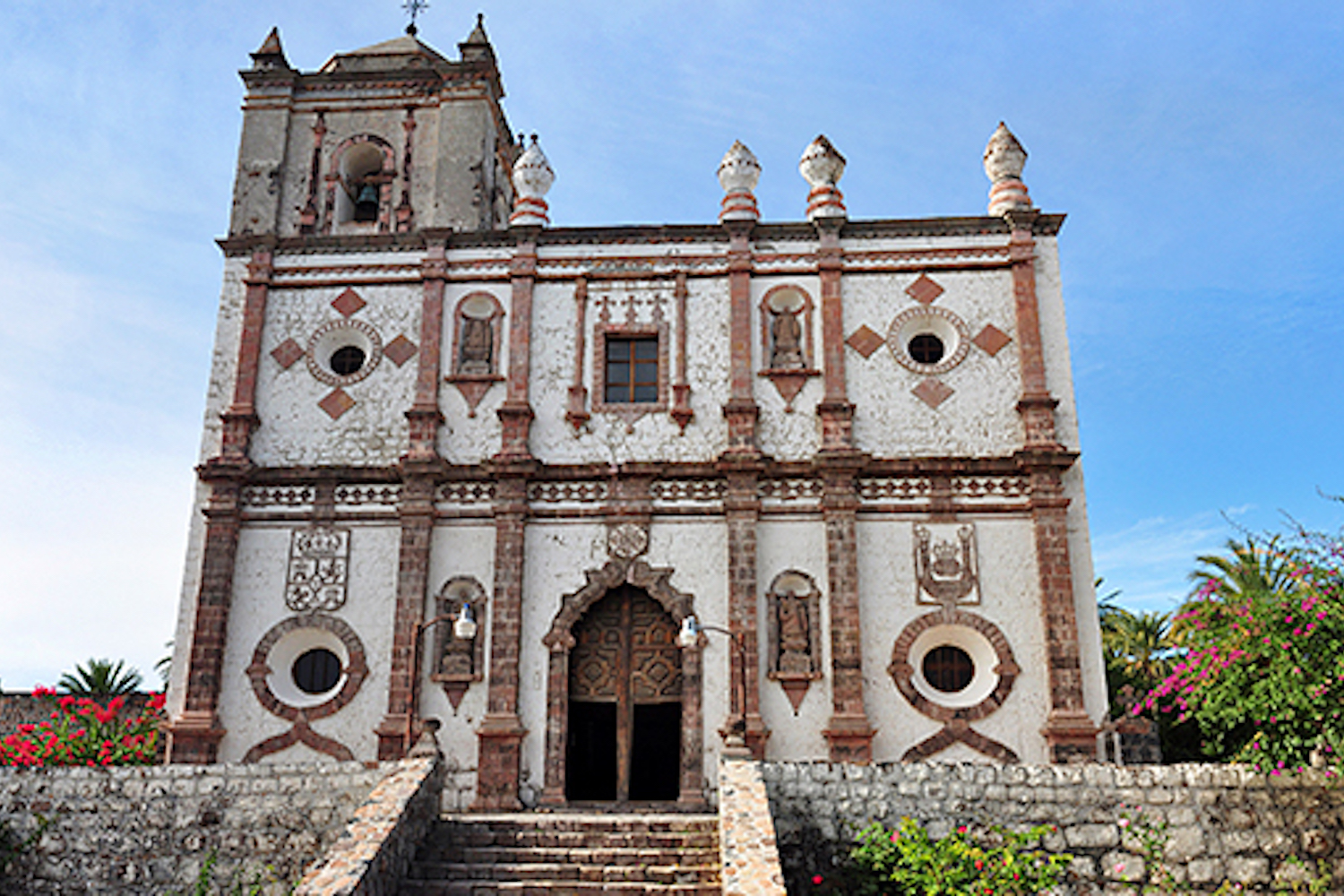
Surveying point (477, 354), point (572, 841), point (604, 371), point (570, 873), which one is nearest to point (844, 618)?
point (604, 371)

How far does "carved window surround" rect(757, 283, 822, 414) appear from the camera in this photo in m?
18.4

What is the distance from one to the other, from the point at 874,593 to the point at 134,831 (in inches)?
410

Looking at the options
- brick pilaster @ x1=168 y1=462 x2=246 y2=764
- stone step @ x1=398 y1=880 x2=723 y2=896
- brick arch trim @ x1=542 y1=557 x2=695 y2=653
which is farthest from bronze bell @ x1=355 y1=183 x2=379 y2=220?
stone step @ x1=398 y1=880 x2=723 y2=896

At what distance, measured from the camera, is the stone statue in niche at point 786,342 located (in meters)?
18.6

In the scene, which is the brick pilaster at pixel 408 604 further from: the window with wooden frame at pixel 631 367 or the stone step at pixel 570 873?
the stone step at pixel 570 873

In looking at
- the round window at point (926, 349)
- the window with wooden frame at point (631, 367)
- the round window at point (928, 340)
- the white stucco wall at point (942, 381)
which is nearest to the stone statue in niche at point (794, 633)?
the white stucco wall at point (942, 381)

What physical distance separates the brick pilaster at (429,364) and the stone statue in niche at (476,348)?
379 millimetres

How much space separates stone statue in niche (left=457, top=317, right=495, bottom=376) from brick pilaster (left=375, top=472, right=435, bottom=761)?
6.55 feet

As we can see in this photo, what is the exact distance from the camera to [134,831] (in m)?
12.5

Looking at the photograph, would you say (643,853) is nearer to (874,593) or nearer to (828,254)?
(874,593)

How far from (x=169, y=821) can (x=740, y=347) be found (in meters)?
10.8

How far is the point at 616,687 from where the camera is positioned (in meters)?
17.2

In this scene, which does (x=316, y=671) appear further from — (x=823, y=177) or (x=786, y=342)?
(x=823, y=177)

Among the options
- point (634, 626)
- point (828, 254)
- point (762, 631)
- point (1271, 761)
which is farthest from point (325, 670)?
point (1271, 761)
